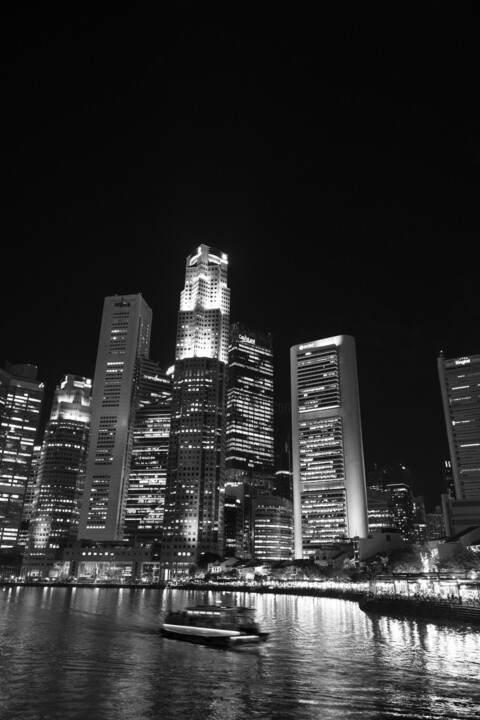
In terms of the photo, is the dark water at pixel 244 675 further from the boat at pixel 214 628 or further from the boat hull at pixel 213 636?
the boat at pixel 214 628

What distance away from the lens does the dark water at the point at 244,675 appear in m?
31.5

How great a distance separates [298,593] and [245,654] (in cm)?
13288

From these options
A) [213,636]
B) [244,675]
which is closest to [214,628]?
[213,636]

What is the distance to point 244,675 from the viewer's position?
42.1 m

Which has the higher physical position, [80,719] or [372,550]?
[372,550]

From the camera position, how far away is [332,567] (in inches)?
7859

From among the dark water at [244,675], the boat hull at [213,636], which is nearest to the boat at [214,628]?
the boat hull at [213,636]

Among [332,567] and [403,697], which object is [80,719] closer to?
[403,697]

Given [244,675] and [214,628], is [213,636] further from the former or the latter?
[244,675]

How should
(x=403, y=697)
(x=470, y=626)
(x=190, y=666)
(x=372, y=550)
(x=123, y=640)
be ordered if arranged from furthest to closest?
(x=372, y=550)
(x=470, y=626)
(x=123, y=640)
(x=190, y=666)
(x=403, y=697)

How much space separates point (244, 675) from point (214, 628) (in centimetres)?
2158

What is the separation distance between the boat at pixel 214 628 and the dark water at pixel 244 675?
211 centimetres

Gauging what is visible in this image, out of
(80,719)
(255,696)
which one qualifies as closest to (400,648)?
(255,696)

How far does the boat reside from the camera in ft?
195
